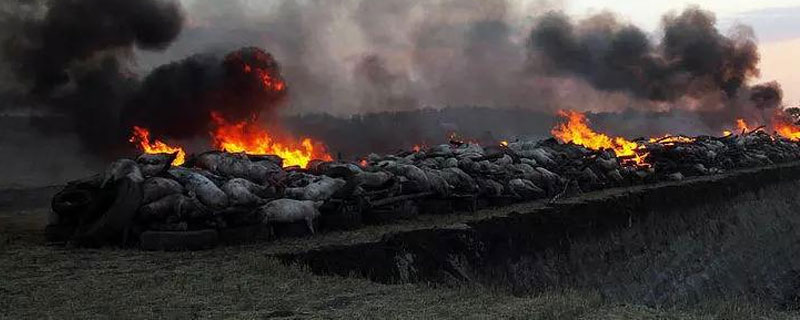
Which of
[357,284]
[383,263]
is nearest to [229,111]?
[383,263]

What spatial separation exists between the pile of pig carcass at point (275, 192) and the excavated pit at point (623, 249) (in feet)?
5.46

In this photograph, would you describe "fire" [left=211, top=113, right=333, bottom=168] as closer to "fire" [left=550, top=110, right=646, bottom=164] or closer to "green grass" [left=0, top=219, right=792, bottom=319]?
"green grass" [left=0, top=219, right=792, bottom=319]

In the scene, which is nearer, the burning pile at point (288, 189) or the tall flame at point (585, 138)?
the burning pile at point (288, 189)

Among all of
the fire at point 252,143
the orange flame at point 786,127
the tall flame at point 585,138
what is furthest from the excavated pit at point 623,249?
the orange flame at point 786,127

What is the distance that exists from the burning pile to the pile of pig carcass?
0.02 m

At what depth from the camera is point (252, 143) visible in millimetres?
→ 24359

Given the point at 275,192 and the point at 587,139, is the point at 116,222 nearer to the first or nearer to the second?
the point at 275,192

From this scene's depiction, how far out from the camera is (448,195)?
1719 centimetres

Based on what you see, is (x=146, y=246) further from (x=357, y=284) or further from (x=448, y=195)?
(x=448, y=195)

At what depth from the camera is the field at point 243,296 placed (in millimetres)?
7215

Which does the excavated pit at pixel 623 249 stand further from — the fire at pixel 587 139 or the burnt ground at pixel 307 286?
the fire at pixel 587 139

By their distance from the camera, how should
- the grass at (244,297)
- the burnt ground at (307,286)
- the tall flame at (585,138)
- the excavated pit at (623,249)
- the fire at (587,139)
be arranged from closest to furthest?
the grass at (244,297), the burnt ground at (307,286), the excavated pit at (623,249), the fire at (587,139), the tall flame at (585,138)

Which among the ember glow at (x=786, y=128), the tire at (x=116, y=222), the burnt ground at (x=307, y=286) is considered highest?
the ember glow at (x=786, y=128)

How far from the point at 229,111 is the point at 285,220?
19798 mm
